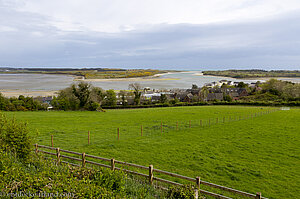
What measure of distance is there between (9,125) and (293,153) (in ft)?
55.7

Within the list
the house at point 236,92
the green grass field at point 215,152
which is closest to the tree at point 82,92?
the green grass field at point 215,152

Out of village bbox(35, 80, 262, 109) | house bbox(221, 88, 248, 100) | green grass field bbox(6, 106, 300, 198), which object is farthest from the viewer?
house bbox(221, 88, 248, 100)

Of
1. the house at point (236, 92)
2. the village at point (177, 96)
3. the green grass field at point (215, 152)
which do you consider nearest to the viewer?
the green grass field at point (215, 152)

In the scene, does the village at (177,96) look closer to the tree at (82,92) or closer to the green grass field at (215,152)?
the tree at (82,92)

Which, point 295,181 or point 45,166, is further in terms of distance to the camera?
point 295,181

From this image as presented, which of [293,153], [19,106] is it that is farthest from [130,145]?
[19,106]

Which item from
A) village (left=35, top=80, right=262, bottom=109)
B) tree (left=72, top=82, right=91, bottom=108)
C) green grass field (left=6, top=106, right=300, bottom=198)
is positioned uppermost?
tree (left=72, top=82, right=91, bottom=108)

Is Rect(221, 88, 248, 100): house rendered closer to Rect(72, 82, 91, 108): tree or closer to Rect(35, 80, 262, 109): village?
Rect(35, 80, 262, 109): village

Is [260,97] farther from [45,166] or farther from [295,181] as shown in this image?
[45,166]

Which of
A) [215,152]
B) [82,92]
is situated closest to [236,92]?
[82,92]

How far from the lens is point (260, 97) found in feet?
248

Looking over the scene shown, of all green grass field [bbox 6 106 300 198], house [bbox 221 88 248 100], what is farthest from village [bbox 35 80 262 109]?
green grass field [bbox 6 106 300 198]

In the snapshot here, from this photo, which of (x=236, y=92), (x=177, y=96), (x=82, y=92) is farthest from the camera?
(x=236, y=92)

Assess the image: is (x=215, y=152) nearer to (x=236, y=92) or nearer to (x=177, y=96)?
(x=177, y=96)
